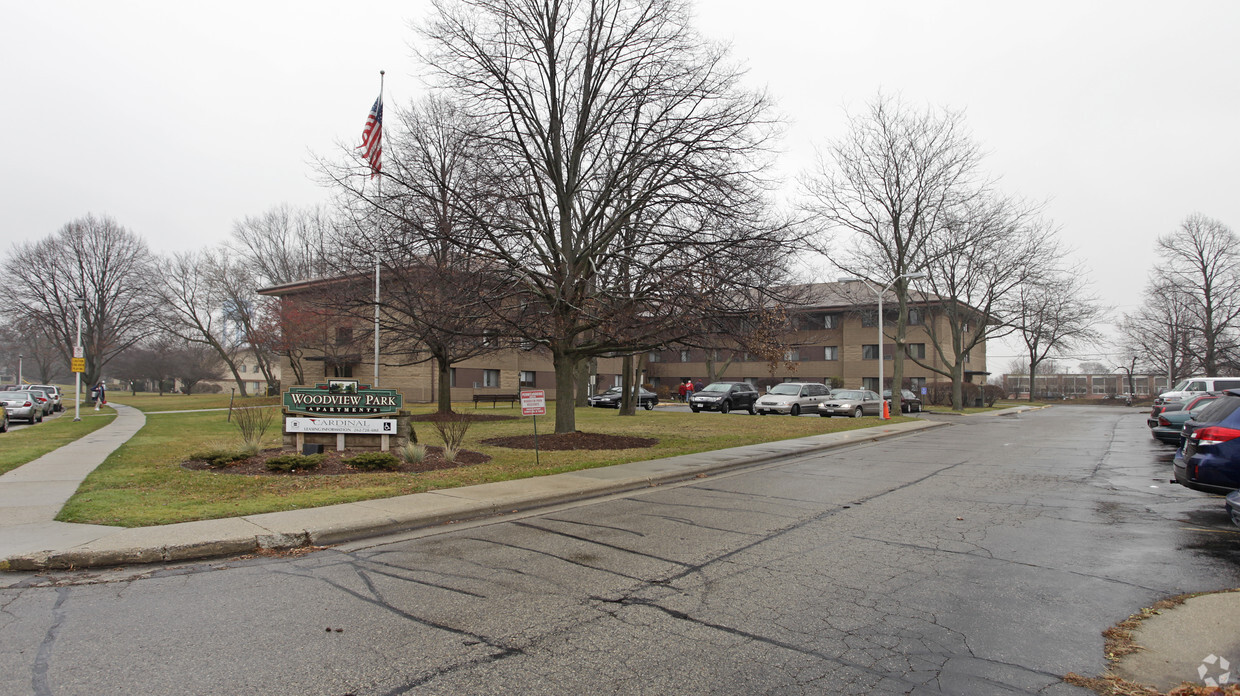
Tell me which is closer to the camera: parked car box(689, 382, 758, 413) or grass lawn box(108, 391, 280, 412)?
parked car box(689, 382, 758, 413)

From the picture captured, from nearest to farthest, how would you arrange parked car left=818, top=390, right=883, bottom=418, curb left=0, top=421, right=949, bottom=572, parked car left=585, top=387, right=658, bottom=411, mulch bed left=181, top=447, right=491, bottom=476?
curb left=0, top=421, right=949, bottom=572, mulch bed left=181, top=447, right=491, bottom=476, parked car left=818, top=390, right=883, bottom=418, parked car left=585, top=387, right=658, bottom=411

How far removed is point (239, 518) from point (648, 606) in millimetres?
5605

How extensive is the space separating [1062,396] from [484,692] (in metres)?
95.9

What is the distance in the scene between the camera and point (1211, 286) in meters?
53.3

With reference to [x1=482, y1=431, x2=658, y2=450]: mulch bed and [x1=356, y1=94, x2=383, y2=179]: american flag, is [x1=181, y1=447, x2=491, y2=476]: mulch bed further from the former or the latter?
[x1=356, y1=94, x2=383, y2=179]: american flag

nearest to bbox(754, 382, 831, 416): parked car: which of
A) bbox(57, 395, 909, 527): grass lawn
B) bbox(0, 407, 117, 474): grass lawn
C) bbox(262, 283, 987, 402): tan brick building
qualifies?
bbox(262, 283, 987, 402): tan brick building

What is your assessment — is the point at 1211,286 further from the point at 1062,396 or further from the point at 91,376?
the point at 91,376

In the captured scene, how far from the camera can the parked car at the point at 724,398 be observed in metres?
35.9

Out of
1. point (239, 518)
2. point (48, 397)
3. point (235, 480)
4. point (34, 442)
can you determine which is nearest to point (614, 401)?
point (34, 442)

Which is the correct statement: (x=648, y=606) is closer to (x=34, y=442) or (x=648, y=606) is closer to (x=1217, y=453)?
(x=1217, y=453)

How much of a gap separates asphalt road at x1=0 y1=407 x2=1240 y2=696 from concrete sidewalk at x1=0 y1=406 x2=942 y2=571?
39cm

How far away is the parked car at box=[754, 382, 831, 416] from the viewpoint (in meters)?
34.0

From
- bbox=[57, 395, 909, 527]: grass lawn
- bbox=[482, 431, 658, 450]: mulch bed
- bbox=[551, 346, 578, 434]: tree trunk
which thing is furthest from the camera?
bbox=[551, 346, 578, 434]: tree trunk

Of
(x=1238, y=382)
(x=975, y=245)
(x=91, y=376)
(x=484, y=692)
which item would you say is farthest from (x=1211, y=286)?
(x=91, y=376)
